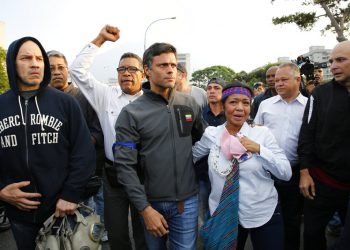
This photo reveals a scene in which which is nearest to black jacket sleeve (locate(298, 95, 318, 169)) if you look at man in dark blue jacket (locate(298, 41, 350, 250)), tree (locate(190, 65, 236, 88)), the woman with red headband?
man in dark blue jacket (locate(298, 41, 350, 250))

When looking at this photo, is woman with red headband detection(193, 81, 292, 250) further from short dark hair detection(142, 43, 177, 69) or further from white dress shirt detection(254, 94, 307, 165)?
white dress shirt detection(254, 94, 307, 165)

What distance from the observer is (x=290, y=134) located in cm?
318

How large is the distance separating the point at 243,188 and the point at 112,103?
1.50 meters

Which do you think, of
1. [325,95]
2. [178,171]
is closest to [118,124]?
[178,171]

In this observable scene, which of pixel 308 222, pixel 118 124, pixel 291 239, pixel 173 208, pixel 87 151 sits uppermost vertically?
pixel 118 124

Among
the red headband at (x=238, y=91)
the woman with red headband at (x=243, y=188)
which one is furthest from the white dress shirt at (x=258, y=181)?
the red headband at (x=238, y=91)

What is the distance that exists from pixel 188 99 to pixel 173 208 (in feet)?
2.95

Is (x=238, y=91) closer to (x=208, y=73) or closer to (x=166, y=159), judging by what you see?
(x=166, y=159)

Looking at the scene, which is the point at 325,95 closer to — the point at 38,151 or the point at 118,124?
the point at 118,124

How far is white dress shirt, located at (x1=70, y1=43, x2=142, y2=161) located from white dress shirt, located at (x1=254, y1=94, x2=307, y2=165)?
5.08 feet

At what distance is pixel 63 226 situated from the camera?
2053mm

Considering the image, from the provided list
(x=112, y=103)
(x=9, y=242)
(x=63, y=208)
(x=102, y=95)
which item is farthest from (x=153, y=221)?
(x=9, y=242)

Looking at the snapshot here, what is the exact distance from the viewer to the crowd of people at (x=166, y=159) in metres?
2.12

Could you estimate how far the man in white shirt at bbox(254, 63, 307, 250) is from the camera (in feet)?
10.5
